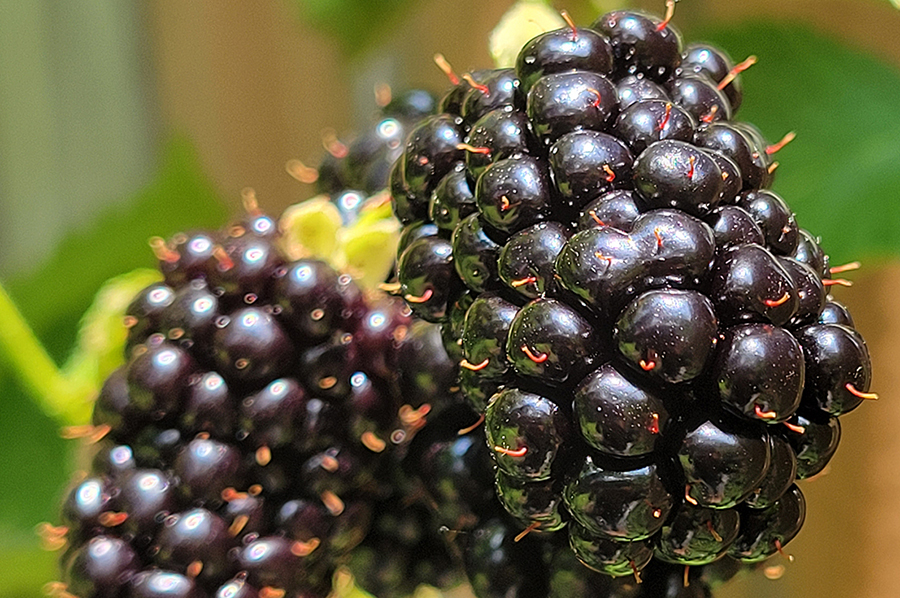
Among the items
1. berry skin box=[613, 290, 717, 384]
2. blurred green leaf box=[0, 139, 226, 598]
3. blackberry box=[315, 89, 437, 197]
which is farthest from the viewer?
blurred green leaf box=[0, 139, 226, 598]

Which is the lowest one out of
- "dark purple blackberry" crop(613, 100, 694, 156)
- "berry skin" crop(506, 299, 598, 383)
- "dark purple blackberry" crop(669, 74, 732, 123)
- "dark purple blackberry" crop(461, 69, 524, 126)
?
"berry skin" crop(506, 299, 598, 383)

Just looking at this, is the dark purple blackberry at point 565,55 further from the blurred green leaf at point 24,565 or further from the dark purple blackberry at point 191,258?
the blurred green leaf at point 24,565

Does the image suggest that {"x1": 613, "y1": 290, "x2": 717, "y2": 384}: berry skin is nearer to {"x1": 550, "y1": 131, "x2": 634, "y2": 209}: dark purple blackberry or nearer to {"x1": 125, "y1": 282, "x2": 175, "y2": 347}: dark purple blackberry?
{"x1": 550, "y1": 131, "x2": 634, "y2": 209}: dark purple blackberry

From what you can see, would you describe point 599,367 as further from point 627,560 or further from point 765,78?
point 765,78

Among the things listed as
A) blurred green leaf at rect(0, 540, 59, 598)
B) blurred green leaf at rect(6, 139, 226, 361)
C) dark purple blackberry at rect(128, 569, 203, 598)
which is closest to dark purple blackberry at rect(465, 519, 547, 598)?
dark purple blackberry at rect(128, 569, 203, 598)

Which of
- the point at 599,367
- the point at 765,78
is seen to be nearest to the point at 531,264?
the point at 599,367

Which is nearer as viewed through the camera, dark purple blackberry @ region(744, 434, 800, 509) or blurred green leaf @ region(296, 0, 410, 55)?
dark purple blackberry @ region(744, 434, 800, 509)

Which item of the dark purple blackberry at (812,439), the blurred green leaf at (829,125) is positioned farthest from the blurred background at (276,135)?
the dark purple blackberry at (812,439)

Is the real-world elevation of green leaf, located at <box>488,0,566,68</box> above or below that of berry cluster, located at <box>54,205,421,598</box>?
above
